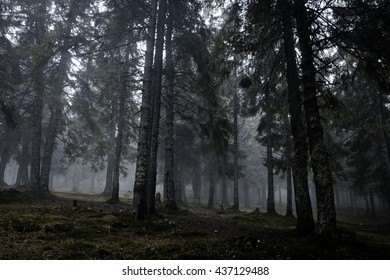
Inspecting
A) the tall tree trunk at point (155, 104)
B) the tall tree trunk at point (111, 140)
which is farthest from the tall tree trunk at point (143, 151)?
the tall tree trunk at point (111, 140)

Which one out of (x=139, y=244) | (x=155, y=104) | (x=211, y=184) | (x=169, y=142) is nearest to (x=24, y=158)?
(x=211, y=184)

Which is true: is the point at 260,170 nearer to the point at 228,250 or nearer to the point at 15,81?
the point at 15,81

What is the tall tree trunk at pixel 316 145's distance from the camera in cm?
872

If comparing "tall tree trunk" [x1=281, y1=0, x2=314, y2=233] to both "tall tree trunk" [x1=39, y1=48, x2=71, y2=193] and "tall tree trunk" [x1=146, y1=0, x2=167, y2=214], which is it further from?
"tall tree trunk" [x1=39, y1=48, x2=71, y2=193]

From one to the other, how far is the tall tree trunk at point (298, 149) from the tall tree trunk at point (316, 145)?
2.80ft

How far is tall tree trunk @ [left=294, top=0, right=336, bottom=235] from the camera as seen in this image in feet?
28.6

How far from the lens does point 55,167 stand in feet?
153

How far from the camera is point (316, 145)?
923cm

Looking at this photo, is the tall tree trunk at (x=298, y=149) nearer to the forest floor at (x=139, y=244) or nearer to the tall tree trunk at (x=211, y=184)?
the forest floor at (x=139, y=244)

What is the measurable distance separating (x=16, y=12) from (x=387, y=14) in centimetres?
2024

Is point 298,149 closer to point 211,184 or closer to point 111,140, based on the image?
point 211,184

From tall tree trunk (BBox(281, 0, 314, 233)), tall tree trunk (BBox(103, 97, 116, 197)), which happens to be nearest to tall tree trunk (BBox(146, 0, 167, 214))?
tall tree trunk (BBox(281, 0, 314, 233))

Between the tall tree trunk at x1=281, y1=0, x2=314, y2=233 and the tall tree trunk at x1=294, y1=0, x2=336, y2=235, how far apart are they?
2.80 feet

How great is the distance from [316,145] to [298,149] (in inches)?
44.0
